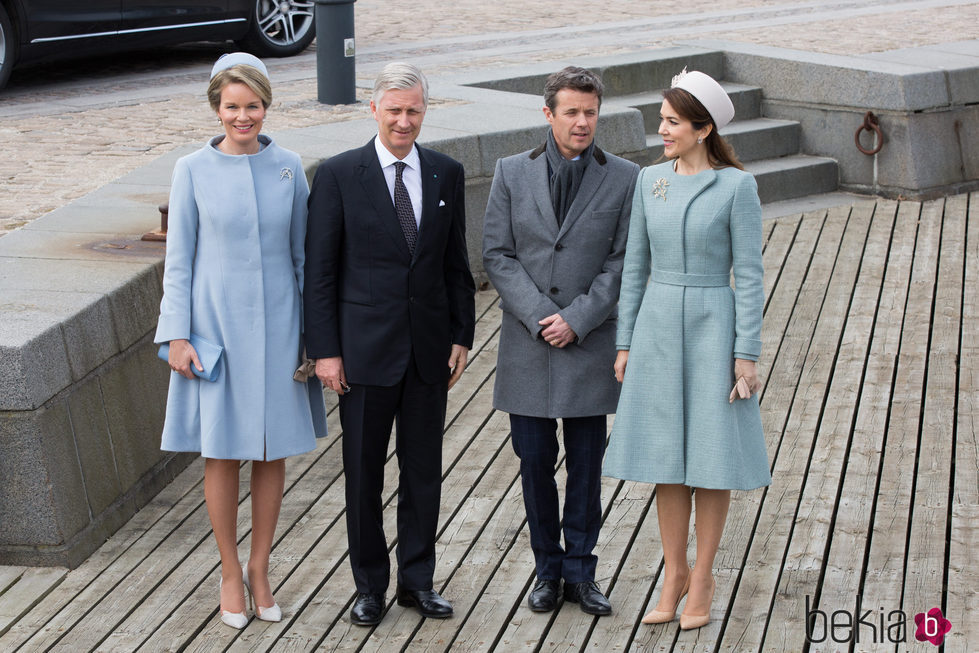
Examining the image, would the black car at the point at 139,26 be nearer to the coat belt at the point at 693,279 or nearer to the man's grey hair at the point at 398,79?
the man's grey hair at the point at 398,79

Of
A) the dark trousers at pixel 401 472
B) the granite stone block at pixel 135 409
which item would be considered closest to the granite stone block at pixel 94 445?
the granite stone block at pixel 135 409

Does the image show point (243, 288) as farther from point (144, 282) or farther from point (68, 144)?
point (68, 144)

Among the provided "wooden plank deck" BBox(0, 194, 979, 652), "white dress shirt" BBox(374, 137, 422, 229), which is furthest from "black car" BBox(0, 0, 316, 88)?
"white dress shirt" BBox(374, 137, 422, 229)

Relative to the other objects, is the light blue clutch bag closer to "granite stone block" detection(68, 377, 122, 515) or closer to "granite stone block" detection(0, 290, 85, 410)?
"granite stone block" detection(0, 290, 85, 410)

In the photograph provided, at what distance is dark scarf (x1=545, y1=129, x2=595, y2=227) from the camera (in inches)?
181

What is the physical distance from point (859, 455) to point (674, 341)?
195 cm

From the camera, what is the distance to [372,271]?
176 inches

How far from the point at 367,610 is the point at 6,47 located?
7.12m

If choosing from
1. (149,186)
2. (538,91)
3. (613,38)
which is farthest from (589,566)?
(613,38)

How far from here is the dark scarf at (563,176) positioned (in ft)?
15.1

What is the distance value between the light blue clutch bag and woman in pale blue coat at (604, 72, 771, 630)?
1275mm

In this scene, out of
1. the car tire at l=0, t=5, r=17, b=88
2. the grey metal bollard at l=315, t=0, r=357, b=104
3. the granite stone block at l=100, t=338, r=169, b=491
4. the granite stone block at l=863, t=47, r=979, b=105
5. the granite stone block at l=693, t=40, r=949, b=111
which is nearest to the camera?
the granite stone block at l=100, t=338, r=169, b=491

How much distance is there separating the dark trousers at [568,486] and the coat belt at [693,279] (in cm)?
57

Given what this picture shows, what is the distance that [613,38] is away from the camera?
13.2 meters
